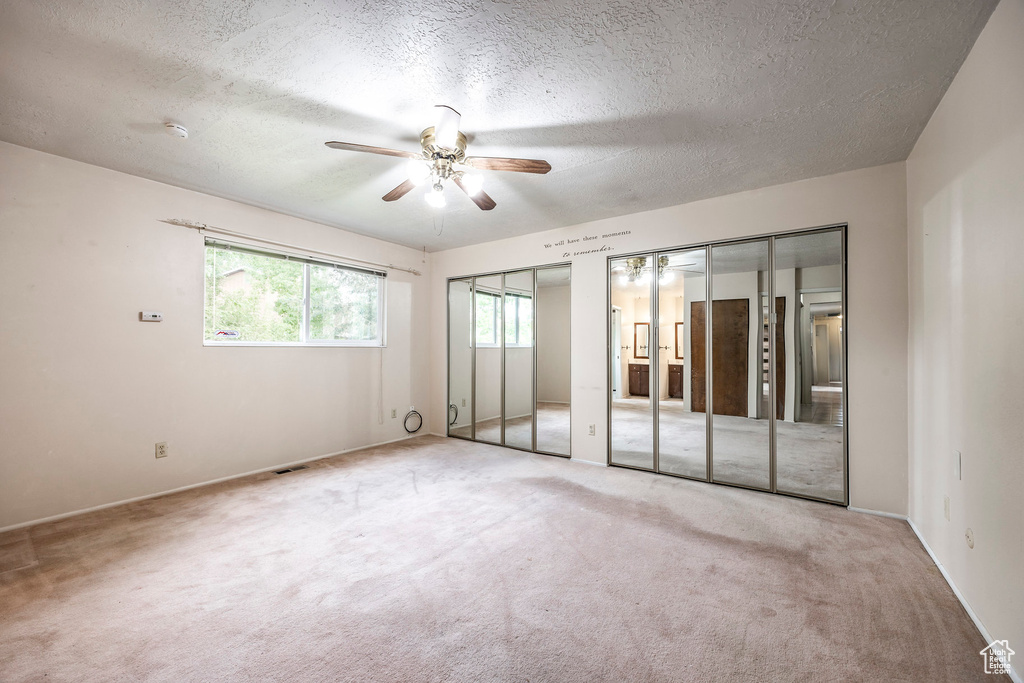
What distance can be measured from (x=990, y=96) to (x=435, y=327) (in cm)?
528

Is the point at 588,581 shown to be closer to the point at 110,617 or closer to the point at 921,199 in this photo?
the point at 110,617

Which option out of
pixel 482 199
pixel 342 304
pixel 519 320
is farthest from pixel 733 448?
pixel 342 304

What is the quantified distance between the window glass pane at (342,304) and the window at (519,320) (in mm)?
1713

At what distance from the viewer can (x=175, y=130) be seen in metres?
2.57

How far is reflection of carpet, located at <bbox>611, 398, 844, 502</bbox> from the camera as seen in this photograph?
3246 millimetres

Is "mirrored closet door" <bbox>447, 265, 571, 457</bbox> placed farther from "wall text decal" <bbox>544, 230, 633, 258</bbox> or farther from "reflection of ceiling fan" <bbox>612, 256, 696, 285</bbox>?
"reflection of ceiling fan" <bbox>612, 256, 696, 285</bbox>

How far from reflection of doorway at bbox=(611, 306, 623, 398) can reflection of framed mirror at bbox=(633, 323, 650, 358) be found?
0.16m

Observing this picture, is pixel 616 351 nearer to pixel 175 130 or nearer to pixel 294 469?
pixel 294 469

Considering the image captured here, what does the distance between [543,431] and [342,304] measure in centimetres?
290

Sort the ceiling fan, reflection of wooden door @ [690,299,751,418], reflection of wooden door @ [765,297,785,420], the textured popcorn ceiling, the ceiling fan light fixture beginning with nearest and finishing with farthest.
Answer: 1. the textured popcorn ceiling
2. the ceiling fan
3. the ceiling fan light fixture
4. reflection of wooden door @ [765,297,785,420]
5. reflection of wooden door @ [690,299,751,418]

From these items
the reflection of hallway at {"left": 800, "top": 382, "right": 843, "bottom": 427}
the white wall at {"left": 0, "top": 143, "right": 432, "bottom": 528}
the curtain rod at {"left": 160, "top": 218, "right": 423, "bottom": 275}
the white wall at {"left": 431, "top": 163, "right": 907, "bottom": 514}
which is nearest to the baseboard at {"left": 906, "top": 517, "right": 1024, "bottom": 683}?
the white wall at {"left": 431, "top": 163, "right": 907, "bottom": 514}


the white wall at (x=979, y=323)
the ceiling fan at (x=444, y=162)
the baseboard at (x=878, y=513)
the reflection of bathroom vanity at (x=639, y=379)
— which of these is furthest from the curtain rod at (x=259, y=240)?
the baseboard at (x=878, y=513)

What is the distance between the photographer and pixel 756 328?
361 centimetres

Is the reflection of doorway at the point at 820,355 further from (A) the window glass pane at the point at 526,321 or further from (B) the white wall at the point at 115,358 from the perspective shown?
(B) the white wall at the point at 115,358
